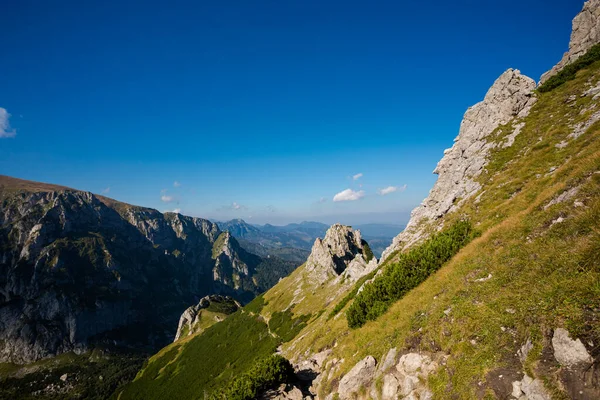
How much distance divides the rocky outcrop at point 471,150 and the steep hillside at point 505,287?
1.90 ft

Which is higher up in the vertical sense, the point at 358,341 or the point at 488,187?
the point at 488,187

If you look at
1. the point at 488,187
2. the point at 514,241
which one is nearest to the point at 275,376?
the point at 514,241

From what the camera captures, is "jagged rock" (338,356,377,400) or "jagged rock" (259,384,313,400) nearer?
"jagged rock" (338,356,377,400)

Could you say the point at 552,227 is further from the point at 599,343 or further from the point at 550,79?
the point at 550,79

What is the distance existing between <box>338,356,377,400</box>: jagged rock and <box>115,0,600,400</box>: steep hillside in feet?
0.32

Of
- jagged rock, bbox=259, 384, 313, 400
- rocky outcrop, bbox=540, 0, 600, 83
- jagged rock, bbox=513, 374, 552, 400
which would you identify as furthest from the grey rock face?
rocky outcrop, bbox=540, 0, 600, 83

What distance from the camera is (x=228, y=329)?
198750mm

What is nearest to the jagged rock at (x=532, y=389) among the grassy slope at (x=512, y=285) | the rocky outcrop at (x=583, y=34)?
the grassy slope at (x=512, y=285)

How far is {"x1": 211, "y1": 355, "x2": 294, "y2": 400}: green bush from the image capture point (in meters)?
33.2

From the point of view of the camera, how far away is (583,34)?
57500 millimetres

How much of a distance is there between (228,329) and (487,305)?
21390 centimetres

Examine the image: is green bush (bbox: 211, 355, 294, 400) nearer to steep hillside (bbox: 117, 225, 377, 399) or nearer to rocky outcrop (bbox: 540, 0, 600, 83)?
rocky outcrop (bbox: 540, 0, 600, 83)

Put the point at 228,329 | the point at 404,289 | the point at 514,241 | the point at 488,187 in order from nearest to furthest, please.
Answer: the point at 514,241 < the point at 404,289 < the point at 488,187 < the point at 228,329

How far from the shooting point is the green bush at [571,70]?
4797cm
